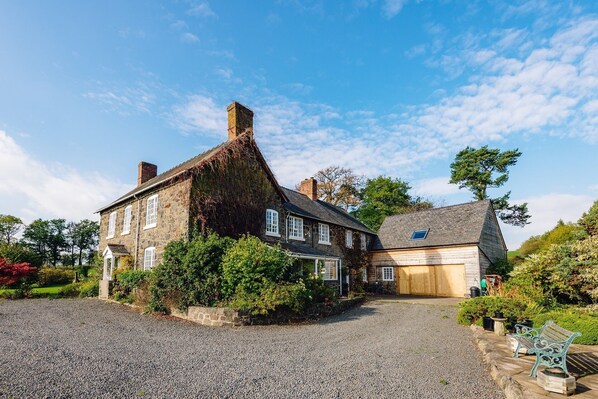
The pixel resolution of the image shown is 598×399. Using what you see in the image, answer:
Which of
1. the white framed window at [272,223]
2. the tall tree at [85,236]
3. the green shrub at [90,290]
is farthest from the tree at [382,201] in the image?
the tall tree at [85,236]

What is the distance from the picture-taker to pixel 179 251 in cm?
1341

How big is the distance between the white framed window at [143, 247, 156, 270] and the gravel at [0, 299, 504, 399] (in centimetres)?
513

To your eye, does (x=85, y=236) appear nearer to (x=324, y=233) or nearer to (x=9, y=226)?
(x=9, y=226)

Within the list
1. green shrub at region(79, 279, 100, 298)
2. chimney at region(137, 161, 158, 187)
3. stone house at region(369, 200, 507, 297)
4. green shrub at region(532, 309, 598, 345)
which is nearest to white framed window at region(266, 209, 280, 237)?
green shrub at region(79, 279, 100, 298)

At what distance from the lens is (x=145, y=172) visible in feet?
77.9

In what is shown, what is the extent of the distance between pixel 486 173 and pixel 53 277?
43102 millimetres

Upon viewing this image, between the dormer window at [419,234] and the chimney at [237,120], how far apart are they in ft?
49.7

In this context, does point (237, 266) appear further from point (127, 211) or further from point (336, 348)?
point (127, 211)

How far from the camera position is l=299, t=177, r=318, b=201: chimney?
1112 inches

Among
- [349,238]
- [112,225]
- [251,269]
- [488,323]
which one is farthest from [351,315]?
[112,225]

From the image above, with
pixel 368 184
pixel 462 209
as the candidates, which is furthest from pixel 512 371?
pixel 368 184

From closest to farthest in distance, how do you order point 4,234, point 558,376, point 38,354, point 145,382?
point 558,376, point 145,382, point 38,354, point 4,234

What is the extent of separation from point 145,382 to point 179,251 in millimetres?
8336

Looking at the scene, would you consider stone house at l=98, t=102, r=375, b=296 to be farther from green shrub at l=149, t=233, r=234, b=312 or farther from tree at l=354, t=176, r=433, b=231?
tree at l=354, t=176, r=433, b=231
